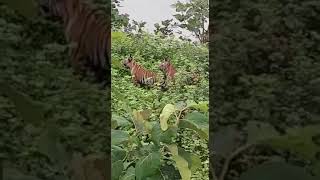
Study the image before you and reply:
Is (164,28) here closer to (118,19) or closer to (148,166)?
(118,19)

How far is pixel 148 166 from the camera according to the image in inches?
65.9

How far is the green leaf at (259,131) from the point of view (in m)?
1.37

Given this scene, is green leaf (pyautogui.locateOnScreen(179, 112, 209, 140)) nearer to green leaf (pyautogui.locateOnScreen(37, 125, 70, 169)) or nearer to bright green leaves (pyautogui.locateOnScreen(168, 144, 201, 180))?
bright green leaves (pyautogui.locateOnScreen(168, 144, 201, 180))

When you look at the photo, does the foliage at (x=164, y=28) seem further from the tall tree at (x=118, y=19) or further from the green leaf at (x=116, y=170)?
the green leaf at (x=116, y=170)

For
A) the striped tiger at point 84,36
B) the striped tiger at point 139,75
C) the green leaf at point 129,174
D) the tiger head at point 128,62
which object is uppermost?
the striped tiger at point 84,36

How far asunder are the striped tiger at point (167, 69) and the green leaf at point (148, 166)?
0.29m

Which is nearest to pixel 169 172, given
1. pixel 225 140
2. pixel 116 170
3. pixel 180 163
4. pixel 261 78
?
pixel 180 163

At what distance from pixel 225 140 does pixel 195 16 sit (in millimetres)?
545

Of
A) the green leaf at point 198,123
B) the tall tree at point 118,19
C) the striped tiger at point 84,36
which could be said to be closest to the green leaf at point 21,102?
the striped tiger at point 84,36

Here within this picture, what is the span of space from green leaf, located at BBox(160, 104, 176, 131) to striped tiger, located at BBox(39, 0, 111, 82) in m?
0.34

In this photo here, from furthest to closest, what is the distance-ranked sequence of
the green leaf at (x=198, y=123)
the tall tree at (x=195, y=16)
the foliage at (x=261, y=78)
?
the tall tree at (x=195, y=16)
the green leaf at (x=198, y=123)
the foliage at (x=261, y=78)

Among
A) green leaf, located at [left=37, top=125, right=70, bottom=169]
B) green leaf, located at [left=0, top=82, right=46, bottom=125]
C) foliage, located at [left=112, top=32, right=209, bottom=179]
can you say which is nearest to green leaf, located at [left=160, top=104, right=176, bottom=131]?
foliage, located at [left=112, top=32, right=209, bottom=179]

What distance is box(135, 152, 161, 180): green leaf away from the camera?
5.42 feet

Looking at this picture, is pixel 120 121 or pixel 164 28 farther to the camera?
pixel 164 28
